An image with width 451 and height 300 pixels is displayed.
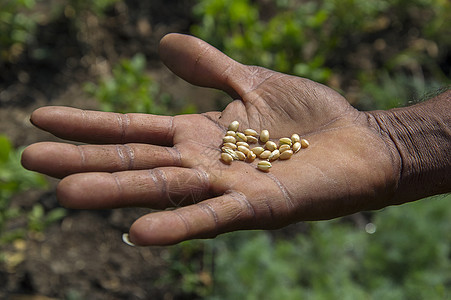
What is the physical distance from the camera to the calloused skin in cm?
163

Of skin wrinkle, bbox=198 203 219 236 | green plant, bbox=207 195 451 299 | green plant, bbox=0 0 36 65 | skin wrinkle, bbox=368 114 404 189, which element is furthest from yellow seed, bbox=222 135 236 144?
green plant, bbox=0 0 36 65

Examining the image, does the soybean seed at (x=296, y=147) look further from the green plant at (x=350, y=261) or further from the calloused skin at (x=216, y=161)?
the green plant at (x=350, y=261)

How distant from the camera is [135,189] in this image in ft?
5.47

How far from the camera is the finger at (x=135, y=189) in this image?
1.55m

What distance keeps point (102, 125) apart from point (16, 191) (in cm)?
102

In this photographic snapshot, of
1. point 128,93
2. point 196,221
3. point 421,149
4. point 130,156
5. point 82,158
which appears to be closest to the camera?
point 196,221

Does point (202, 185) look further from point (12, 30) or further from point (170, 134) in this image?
point (12, 30)

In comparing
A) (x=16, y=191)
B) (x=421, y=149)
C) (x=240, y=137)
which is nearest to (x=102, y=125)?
(x=240, y=137)

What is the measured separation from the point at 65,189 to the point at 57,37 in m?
2.80

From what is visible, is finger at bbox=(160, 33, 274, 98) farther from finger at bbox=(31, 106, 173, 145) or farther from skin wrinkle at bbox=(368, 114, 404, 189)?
skin wrinkle at bbox=(368, 114, 404, 189)

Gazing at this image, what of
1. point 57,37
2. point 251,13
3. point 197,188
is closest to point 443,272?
point 197,188

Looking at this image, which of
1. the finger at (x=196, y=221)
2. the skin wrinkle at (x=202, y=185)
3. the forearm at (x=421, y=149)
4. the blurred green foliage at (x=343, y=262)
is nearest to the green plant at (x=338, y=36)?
the blurred green foliage at (x=343, y=262)

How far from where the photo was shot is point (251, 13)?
147 inches

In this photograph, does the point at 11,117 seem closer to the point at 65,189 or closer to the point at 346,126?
A: the point at 65,189
